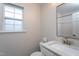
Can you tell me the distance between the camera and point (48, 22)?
1.60 metres

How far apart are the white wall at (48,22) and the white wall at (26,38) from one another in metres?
0.11

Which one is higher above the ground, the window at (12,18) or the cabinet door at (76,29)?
the window at (12,18)

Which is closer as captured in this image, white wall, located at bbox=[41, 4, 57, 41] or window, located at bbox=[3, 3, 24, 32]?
window, located at bbox=[3, 3, 24, 32]

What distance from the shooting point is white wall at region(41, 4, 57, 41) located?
154cm

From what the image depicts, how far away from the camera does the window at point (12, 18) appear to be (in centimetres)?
134

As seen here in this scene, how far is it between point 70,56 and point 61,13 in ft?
3.09

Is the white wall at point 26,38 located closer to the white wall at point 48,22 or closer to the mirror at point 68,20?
the white wall at point 48,22

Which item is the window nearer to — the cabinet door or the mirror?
the mirror

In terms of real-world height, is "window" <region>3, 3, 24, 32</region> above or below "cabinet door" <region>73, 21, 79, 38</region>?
above

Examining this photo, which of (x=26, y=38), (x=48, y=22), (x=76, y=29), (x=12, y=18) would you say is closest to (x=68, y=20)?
(x=76, y=29)

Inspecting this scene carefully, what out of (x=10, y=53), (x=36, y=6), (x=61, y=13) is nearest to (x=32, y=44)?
(x=10, y=53)

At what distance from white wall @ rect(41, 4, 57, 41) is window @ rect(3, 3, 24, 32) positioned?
0.42 metres

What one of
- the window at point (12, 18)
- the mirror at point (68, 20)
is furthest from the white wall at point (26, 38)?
the mirror at point (68, 20)

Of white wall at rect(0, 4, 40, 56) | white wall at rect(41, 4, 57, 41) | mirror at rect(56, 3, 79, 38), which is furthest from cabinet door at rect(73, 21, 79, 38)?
white wall at rect(0, 4, 40, 56)
